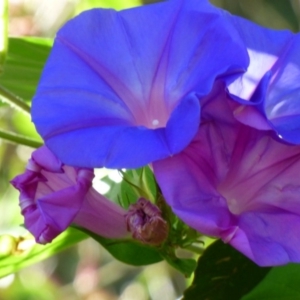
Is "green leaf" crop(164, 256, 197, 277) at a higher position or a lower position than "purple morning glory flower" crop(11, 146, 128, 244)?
lower

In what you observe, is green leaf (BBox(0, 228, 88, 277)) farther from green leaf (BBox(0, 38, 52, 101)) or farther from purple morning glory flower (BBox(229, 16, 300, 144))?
purple morning glory flower (BBox(229, 16, 300, 144))

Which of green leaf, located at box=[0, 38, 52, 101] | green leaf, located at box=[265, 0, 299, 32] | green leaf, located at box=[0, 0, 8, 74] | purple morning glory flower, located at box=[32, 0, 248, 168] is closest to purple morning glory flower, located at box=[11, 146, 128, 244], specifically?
purple morning glory flower, located at box=[32, 0, 248, 168]

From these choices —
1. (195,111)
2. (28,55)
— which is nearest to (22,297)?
(28,55)

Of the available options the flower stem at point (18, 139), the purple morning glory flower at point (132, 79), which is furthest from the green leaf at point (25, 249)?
the purple morning glory flower at point (132, 79)

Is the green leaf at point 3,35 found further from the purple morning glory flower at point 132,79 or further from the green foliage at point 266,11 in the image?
the green foliage at point 266,11

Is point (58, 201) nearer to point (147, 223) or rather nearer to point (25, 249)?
point (147, 223)

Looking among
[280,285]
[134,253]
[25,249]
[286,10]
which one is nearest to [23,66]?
[25,249]

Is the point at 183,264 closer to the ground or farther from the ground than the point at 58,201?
closer to the ground
